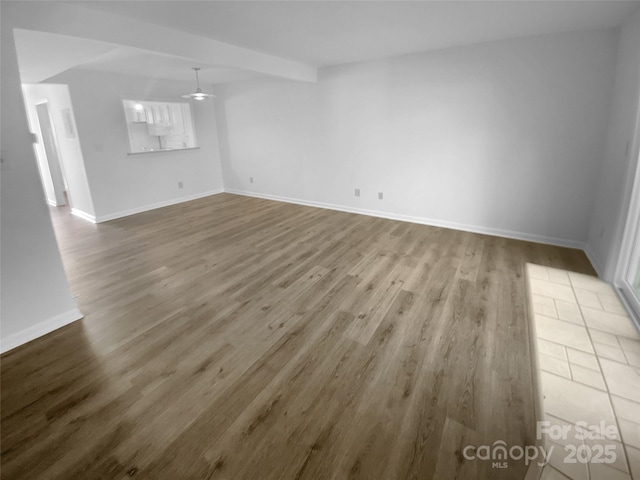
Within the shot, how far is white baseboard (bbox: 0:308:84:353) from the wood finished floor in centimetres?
7

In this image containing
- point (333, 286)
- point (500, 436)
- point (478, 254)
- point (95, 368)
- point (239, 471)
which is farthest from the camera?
point (478, 254)

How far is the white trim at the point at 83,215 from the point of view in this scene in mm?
5342

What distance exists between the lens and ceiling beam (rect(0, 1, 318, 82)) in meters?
A: 2.27

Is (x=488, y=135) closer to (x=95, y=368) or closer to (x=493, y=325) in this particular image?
(x=493, y=325)

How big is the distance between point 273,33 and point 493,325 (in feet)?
11.5

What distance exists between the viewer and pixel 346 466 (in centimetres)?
138

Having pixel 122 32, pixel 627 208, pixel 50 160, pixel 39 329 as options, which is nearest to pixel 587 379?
pixel 627 208

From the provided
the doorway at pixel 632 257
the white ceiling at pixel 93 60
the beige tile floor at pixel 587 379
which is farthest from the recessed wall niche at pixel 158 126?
the doorway at pixel 632 257

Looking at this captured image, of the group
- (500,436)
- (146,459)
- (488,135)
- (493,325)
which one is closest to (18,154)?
(146,459)

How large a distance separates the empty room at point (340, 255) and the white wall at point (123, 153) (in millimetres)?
41

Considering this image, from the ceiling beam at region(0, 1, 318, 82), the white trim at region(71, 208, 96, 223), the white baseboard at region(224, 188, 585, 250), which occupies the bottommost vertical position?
the white baseboard at region(224, 188, 585, 250)

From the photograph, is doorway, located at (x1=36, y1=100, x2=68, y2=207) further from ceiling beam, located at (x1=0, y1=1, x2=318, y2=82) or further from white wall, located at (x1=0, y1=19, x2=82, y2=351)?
white wall, located at (x1=0, y1=19, x2=82, y2=351)

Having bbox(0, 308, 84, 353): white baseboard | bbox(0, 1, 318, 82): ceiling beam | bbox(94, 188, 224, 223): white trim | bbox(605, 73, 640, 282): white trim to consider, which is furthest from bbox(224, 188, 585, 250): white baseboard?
bbox(0, 308, 84, 353): white baseboard

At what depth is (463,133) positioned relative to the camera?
13.7 feet
